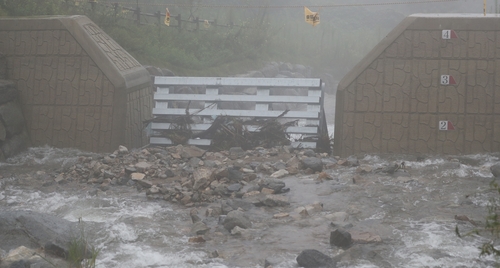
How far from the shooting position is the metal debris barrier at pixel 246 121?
11852mm

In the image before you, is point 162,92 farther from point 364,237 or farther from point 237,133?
point 364,237

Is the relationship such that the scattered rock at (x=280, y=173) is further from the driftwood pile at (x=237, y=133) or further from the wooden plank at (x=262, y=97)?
the wooden plank at (x=262, y=97)

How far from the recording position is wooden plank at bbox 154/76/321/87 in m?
12.0

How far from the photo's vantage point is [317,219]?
741cm

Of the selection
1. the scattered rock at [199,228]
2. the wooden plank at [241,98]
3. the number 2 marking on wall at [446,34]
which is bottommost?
the scattered rock at [199,228]

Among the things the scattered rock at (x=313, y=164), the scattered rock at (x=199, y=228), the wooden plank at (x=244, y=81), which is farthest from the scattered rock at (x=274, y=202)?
the wooden plank at (x=244, y=81)

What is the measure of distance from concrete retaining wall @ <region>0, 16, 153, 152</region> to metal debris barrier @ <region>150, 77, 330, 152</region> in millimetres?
730

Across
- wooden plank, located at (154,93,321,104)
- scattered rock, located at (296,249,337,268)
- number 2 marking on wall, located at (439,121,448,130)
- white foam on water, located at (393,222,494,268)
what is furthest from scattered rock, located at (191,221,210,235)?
number 2 marking on wall, located at (439,121,448,130)

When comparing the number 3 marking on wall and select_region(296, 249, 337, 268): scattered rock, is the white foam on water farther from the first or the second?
the number 3 marking on wall

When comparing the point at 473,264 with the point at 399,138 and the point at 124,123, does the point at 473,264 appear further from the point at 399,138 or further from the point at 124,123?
the point at 124,123

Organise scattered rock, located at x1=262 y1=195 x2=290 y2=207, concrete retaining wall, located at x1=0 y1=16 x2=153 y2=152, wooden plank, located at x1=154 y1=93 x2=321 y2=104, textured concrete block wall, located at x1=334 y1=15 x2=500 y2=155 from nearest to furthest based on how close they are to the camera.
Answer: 1. scattered rock, located at x1=262 y1=195 x2=290 y2=207
2. textured concrete block wall, located at x1=334 y1=15 x2=500 y2=155
3. concrete retaining wall, located at x1=0 y1=16 x2=153 y2=152
4. wooden plank, located at x1=154 y1=93 x2=321 y2=104

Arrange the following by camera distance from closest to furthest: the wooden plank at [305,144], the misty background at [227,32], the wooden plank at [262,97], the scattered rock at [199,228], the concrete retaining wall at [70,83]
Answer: the scattered rock at [199,228] → the concrete retaining wall at [70,83] → the wooden plank at [305,144] → the wooden plank at [262,97] → the misty background at [227,32]

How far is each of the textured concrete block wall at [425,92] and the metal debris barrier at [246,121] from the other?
927mm

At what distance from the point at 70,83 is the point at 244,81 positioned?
3053 millimetres
